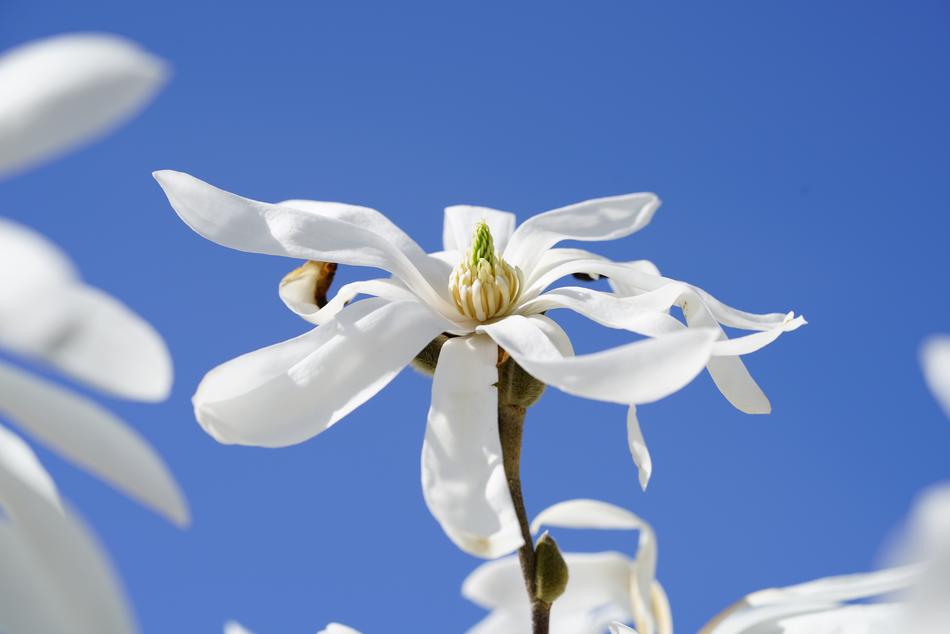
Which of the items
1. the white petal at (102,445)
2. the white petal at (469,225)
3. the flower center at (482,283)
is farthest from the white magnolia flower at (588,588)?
the white petal at (102,445)

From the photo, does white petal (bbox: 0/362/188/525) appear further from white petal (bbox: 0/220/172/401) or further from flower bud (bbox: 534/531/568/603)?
flower bud (bbox: 534/531/568/603)

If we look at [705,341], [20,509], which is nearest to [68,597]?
[20,509]

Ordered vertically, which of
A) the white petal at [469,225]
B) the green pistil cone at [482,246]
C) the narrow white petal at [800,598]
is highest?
the white petal at [469,225]

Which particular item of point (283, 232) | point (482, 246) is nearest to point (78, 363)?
point (283, 232)

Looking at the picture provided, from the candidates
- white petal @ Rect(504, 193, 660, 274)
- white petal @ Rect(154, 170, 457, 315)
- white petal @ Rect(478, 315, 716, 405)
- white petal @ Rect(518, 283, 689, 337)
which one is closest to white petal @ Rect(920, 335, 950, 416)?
white petal @ Rect(478, 315, 716, 405)

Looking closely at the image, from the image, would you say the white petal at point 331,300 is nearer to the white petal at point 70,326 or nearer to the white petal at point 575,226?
the white petal at point 575,226

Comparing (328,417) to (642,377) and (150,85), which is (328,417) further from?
(150,85)

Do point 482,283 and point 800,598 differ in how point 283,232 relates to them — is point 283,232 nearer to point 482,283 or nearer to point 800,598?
point 482,283
